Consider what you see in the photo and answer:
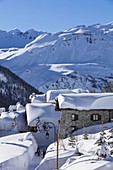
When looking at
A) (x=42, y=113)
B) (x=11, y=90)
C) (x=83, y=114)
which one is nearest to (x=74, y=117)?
(x=83, y=114)

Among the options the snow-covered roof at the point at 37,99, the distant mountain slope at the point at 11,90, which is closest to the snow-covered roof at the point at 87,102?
the snow-covered roof at the point at 37,99

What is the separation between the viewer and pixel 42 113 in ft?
127

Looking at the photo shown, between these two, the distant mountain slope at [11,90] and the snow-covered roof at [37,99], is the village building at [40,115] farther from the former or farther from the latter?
the distant mountain slope at [11,90]

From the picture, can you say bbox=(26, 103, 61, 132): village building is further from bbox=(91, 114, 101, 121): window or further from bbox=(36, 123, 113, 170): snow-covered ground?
bbox=(36, 123, 113, 170): snow-covered ground

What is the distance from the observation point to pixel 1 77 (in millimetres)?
114000

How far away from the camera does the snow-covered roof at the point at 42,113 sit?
3791cm

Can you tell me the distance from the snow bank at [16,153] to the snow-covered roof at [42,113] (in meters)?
7.64

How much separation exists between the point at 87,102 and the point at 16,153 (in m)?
11.6

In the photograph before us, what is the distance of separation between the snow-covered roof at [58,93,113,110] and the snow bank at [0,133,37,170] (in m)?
4.66

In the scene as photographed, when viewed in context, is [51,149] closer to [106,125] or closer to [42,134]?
[106,125]

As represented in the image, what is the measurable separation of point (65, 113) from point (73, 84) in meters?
163

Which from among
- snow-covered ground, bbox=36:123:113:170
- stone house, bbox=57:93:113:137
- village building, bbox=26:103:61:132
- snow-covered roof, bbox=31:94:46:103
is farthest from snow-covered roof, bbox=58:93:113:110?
snow-covered roof, bbox=31:94:46:103

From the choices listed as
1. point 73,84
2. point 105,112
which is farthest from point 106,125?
point 73,84

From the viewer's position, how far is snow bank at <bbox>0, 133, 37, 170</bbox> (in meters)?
21.0
